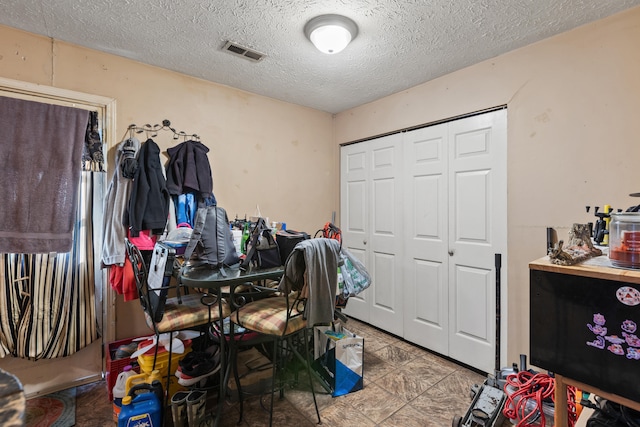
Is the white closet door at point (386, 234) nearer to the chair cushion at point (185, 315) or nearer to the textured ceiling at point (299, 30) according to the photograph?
the textured ceiling at point (299, 30)

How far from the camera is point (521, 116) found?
217cm

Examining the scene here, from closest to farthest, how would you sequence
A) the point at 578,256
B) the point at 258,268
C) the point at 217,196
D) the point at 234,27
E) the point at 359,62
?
the point at 578,256, the point at 258,268, the point at 234,27, the point at 359,62, the point at 217,196

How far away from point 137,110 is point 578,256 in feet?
9.58

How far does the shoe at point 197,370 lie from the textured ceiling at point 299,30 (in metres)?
2.14

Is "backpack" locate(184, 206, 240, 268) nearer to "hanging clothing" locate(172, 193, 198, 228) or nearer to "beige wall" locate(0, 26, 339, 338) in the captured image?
"hanging clothing" locate(172, 193, 198, 228)

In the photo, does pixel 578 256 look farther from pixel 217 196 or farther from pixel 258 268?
pixel 217 196

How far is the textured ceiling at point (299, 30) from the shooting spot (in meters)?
1.73

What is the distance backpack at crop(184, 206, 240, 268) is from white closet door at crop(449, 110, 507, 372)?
189 centimetres

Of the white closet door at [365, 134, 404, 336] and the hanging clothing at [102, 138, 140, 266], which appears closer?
the hanging clothing at [102, 138, 140, 266]

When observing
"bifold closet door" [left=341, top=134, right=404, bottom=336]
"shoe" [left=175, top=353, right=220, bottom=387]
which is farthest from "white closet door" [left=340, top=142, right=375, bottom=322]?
"shoe" [left=175, top=353, right=220, bottom=387]

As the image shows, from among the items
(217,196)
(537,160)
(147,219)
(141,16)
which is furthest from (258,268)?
(537,160)

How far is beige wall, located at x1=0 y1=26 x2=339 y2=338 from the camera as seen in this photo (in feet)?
6.85

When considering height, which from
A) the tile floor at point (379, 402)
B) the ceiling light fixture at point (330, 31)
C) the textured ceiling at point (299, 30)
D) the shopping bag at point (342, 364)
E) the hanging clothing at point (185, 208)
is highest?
the textured ceiling at point (299, 30)

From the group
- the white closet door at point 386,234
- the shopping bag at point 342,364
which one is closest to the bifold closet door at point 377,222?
the white closet door at point 386,234
